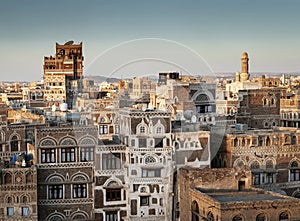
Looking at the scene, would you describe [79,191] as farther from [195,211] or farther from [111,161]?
[195,211]

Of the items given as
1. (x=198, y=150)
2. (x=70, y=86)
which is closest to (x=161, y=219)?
(x=198, y=150)

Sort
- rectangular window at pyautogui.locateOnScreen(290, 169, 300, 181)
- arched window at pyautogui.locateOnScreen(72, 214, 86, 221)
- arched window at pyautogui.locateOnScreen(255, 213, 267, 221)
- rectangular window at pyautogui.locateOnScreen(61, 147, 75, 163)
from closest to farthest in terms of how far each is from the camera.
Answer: arched window at pyautogui.locateOnScreen(255, 213, 267, 221) < rectangular window at pyautogui.locateOnScreen(61, 147, 75, 163) < arched window at pyautogui.locateOnScreen(72, 214, 86, 221) < rectangular window at pyautogui.locateOnScreen(290, 169, 300, 181)

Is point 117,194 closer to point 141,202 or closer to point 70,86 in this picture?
point 141,202

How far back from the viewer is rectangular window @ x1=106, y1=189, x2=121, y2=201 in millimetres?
35156

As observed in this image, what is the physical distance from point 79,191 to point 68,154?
2187mm

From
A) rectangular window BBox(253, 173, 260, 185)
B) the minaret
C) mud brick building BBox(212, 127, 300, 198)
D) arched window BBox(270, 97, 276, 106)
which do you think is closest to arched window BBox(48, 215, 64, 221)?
mud brick building BBox(212, 127, 300, 198)

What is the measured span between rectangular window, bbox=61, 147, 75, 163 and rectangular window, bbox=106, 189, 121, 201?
2.72 m

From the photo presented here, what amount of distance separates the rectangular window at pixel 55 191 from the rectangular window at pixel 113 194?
2628 millimetres

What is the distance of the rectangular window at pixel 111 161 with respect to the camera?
115ft

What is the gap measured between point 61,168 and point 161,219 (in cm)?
631

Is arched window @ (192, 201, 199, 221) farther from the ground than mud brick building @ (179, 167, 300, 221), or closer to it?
closer to it

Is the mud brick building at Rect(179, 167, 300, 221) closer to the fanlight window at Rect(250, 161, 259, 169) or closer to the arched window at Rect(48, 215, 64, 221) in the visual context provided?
the fanlight window at Rect(250, 161, 259, 169)

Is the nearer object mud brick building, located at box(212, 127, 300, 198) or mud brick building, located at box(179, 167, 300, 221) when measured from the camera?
mud brick building, located at box(179, 167, 300, 221)

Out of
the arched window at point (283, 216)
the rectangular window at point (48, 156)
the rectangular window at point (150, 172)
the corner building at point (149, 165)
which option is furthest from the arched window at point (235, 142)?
the rectangular window at point (48, 156)
